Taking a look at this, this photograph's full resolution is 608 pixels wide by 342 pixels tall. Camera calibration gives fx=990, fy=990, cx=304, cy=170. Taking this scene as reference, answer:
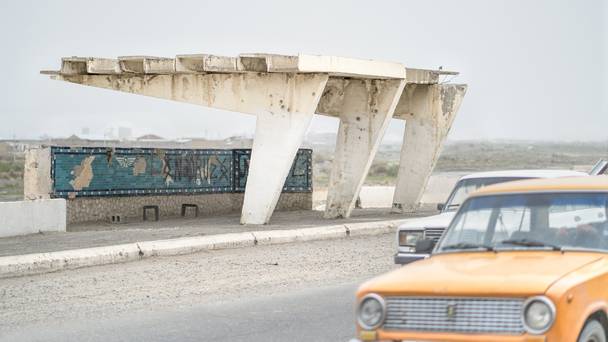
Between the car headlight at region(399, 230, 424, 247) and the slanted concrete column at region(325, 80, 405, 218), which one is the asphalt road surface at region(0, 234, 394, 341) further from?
the slanted concrete column at region(325, 80, 405, 218)

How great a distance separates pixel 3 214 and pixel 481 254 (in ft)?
56.7

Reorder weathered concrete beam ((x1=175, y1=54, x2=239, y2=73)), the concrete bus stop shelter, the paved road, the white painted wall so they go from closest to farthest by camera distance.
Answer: the paved road
the white painted wall
weathered concrete beam ((x1=175, y1=54, x2=239, y2=73))
the concrete bus stop shelter

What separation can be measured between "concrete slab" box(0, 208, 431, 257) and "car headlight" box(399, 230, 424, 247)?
331 inches

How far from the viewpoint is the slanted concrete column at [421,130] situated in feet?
107

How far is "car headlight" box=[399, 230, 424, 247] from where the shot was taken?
41.5 feet

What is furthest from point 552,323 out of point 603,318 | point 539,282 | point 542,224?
point 542,224

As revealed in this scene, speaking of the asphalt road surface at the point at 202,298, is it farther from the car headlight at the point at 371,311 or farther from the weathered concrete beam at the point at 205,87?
the weathered concrete beam at the point at 205,87

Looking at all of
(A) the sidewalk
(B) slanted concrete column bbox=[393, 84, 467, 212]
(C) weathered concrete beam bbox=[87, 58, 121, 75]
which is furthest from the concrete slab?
(C) weathered concrete beam bbox=[87, 58, 121, 75]

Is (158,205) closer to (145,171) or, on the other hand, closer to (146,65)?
(145,171)

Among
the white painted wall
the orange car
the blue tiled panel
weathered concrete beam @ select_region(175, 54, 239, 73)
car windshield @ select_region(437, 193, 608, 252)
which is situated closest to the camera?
the orange car

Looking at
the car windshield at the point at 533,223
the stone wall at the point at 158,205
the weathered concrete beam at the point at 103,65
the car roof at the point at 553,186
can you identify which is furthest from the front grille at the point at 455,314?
the weathered concrete beam at the point at 103,65

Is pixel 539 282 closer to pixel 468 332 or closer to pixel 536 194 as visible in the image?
pixel 468 332

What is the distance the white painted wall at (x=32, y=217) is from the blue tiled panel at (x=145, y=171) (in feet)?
7.19

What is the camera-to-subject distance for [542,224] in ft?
25.8
